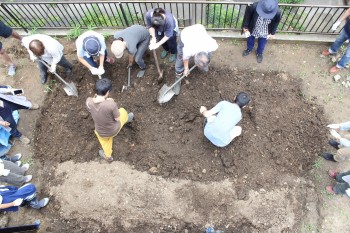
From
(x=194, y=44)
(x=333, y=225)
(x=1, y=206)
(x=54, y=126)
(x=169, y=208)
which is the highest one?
(x=194, y=44)

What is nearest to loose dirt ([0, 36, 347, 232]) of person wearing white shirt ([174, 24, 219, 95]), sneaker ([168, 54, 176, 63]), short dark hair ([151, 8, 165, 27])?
sneaker ([168, 54, 176, 63])

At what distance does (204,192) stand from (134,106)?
6.96 ft

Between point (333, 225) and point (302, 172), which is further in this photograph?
point (302, 172)

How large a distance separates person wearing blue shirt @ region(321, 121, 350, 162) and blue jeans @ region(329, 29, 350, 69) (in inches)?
55.3

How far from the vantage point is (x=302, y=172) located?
17.1 feet

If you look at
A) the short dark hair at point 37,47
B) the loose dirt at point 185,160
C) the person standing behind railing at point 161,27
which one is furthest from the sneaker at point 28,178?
the person standing behind railing at point 161,27

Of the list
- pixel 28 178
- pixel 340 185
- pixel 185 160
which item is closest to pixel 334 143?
pixel 340 185

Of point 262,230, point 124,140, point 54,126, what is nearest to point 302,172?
point 262,230

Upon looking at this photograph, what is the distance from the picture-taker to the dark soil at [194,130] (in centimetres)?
524

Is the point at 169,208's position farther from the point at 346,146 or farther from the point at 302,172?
the point at 346,146

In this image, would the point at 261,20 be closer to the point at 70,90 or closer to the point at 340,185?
the point at 340,185

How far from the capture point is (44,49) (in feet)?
16.8

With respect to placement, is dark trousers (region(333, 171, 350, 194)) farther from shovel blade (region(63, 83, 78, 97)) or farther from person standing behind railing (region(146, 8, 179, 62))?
shovel blade (region(63, 83, 78, 97))

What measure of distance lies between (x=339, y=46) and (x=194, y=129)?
134 inches
